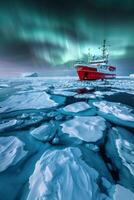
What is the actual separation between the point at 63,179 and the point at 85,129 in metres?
2.03

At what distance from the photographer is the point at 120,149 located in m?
2.80

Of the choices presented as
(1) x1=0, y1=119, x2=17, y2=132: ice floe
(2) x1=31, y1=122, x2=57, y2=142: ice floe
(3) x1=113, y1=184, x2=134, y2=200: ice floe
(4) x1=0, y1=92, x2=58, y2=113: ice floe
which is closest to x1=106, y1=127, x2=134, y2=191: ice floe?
(3) x1=113, y1=184, x2=134, y2=200: ice floe

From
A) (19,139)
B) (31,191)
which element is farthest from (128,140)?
(19,139)

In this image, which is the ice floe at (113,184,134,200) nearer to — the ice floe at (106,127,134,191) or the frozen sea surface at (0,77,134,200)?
the frozen sea surface at (0,77,134,200)

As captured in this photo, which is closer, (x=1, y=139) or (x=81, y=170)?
(x=81, y=170)

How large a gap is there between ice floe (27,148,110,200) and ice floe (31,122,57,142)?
2.92ft

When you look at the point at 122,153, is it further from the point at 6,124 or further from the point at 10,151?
the point at 6,124

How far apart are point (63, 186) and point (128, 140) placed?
87.4 inches

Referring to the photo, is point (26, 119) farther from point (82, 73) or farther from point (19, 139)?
point (82, 73)

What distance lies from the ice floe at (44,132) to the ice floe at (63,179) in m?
0.89

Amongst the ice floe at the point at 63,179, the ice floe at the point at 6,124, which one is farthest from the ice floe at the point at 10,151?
the ice floe at the point at 6,124

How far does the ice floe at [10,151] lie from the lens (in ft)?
7.76

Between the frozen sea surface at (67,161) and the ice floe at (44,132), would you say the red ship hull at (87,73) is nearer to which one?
the frozen sea surface at (67,161)

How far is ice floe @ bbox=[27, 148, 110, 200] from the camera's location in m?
1.67
